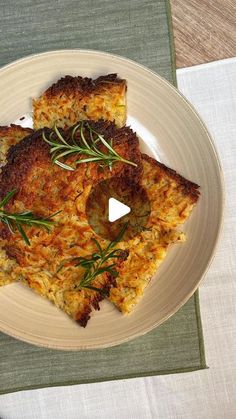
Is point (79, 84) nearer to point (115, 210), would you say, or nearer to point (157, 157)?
point (157, 157)

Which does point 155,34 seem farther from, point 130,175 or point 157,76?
point 130,175

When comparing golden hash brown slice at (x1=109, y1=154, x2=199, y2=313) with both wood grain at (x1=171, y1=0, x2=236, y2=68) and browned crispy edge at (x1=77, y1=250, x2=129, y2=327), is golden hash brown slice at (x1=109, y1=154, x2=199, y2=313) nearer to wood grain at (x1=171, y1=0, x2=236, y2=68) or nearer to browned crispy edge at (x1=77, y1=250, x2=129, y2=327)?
browned crispy edge at (x1=77, y1=250, x2=129, y2=327)

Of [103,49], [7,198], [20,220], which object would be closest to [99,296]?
[20,220]

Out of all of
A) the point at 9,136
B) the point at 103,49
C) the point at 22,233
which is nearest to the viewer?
the point at 22,233


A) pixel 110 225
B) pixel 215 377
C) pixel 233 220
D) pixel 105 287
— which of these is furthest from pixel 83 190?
pixel 215 377

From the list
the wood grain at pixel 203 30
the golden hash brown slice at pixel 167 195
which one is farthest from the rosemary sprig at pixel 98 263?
the wood grain at pixel 203 30

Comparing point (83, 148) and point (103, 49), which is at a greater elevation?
point (103, 49)

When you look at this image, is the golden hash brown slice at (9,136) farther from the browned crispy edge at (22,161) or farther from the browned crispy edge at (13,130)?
the browned crispy edge at (22,161)

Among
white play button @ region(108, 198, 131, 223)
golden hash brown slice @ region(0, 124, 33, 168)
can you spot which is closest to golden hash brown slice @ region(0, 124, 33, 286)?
golden hash brown slice @ region(0, 124, 33, 168)
